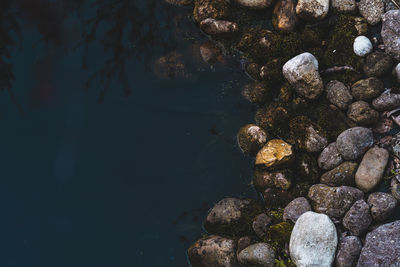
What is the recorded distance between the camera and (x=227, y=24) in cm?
521

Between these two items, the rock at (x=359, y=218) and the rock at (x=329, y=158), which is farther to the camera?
the rock at (x=329, y=158)

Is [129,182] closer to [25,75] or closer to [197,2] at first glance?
[25,75]

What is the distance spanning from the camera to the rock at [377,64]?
14.0ft

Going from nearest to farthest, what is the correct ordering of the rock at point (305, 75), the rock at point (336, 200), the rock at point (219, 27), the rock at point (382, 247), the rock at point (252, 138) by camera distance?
the rock at point (382, 247) → the rock at point (336, 200) → the rock at point (305, 75) → the rock at point (252, 138) → the rock at point (219, 27)

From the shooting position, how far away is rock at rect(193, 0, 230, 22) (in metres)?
5.25

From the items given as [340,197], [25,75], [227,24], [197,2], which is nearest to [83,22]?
[25,75]

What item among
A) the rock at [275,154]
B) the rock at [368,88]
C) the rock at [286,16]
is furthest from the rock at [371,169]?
the rock at [286,16]

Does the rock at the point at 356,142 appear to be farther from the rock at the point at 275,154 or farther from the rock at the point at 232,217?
the rock at the point at 232,217

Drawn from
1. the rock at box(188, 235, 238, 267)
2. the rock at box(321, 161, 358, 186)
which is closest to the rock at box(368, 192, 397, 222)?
the rock at box(321, 161, 358, 186)

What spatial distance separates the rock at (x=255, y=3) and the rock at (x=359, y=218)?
10.3 feet

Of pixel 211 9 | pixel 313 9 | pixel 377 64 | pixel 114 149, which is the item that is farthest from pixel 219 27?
pixel 114 149

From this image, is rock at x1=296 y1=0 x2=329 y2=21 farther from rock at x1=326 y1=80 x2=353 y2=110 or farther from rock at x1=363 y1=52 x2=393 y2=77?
rock at x1=326 y1=80 x2=353 y2=110

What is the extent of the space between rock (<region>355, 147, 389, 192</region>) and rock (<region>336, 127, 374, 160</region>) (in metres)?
0.10

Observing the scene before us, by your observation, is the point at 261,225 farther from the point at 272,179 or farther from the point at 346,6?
the point at 346,6
